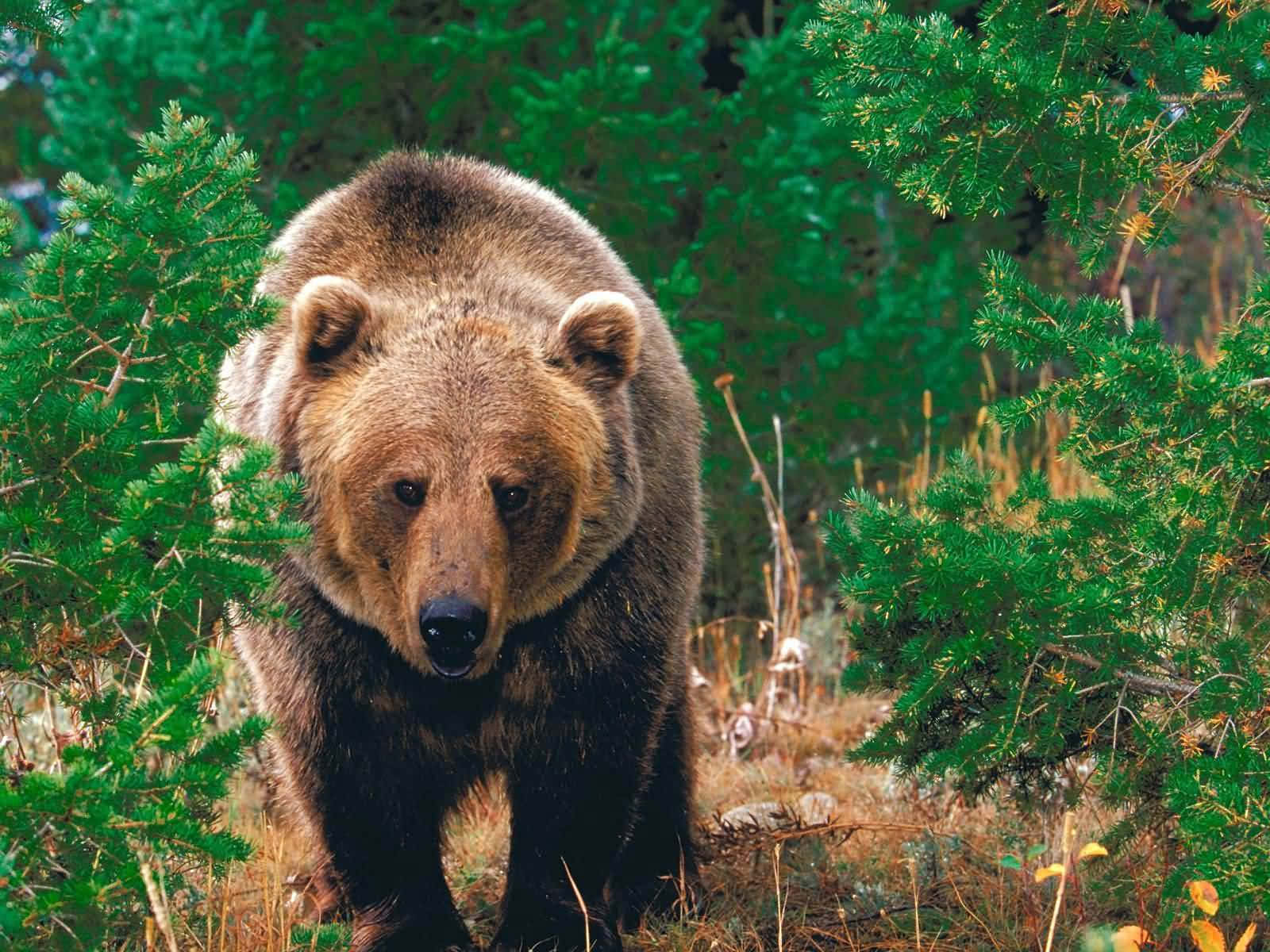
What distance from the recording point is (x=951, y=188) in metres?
3.76

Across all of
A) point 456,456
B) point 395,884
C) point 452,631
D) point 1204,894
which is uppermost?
point 456,456

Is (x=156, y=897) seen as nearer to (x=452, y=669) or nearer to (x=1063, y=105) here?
(x=452, y=669)

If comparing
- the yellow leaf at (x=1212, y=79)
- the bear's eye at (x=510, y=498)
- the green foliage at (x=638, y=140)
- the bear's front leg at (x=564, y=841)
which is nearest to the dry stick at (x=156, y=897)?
the bear's eye at (x=510, y=498)

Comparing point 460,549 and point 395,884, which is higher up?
point 460,549

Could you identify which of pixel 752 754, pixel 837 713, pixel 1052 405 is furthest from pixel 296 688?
pixel 837 713

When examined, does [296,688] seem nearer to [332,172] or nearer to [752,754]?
[752,754]

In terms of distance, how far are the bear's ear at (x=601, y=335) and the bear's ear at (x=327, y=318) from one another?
52 cm

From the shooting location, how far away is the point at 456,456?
378cm

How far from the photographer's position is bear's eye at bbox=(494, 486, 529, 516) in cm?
381

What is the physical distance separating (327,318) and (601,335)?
69 centimetres

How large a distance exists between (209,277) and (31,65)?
45.6ft

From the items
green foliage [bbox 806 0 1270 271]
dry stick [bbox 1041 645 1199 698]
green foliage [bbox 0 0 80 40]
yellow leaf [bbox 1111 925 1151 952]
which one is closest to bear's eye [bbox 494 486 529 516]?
green foliage [bbox 806 0 1270 271]

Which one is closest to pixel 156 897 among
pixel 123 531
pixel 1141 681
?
pixel 123 531

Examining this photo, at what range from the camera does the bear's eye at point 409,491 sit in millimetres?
3762
